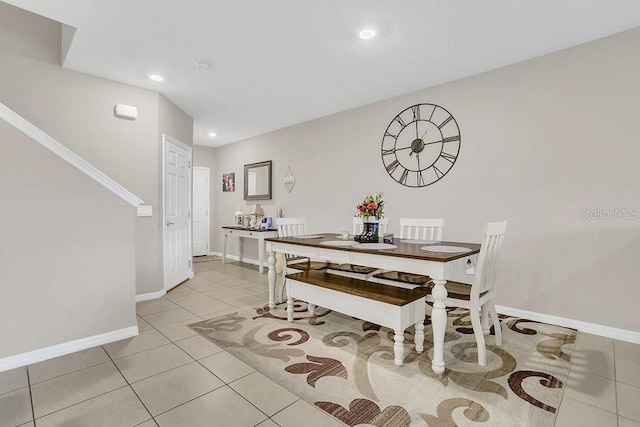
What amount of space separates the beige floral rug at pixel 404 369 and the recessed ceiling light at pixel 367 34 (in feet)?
8.38

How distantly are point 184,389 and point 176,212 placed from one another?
119 inches

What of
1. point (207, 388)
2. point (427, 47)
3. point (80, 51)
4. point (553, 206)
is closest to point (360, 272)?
point (207, 388)

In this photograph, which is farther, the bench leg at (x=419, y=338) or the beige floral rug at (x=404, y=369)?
the bench leg at (x=419, y=338)

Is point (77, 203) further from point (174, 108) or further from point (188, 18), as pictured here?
point (174, 108)

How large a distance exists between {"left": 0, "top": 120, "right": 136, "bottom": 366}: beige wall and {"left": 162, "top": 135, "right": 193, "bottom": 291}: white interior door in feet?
4.85

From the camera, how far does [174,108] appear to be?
433 centimetres

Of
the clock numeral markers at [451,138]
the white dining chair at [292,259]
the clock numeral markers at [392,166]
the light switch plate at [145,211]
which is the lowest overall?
the white dining chair at [292,259]

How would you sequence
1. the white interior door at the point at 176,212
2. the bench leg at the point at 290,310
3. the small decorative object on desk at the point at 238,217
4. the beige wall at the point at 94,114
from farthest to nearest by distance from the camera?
the small decorative object on desk at the point at 238,217, the white interior door at the point at 176,212, the beige wall at the point at 94,114, the bench leg at the point at 290,310

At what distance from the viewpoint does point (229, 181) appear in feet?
22.3

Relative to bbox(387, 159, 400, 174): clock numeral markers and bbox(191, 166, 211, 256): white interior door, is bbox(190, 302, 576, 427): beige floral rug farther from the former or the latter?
bbox(191, 166, 211, 256): white interior door

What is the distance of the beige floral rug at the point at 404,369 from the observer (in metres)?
1.64

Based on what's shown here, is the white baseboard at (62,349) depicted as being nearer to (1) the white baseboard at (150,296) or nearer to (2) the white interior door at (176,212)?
(1) the white baseboard at (150,296)

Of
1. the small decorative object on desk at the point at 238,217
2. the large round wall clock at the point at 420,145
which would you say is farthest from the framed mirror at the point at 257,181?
the large round wall clock at the point at 420,145

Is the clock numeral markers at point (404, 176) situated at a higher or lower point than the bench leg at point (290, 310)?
higher
